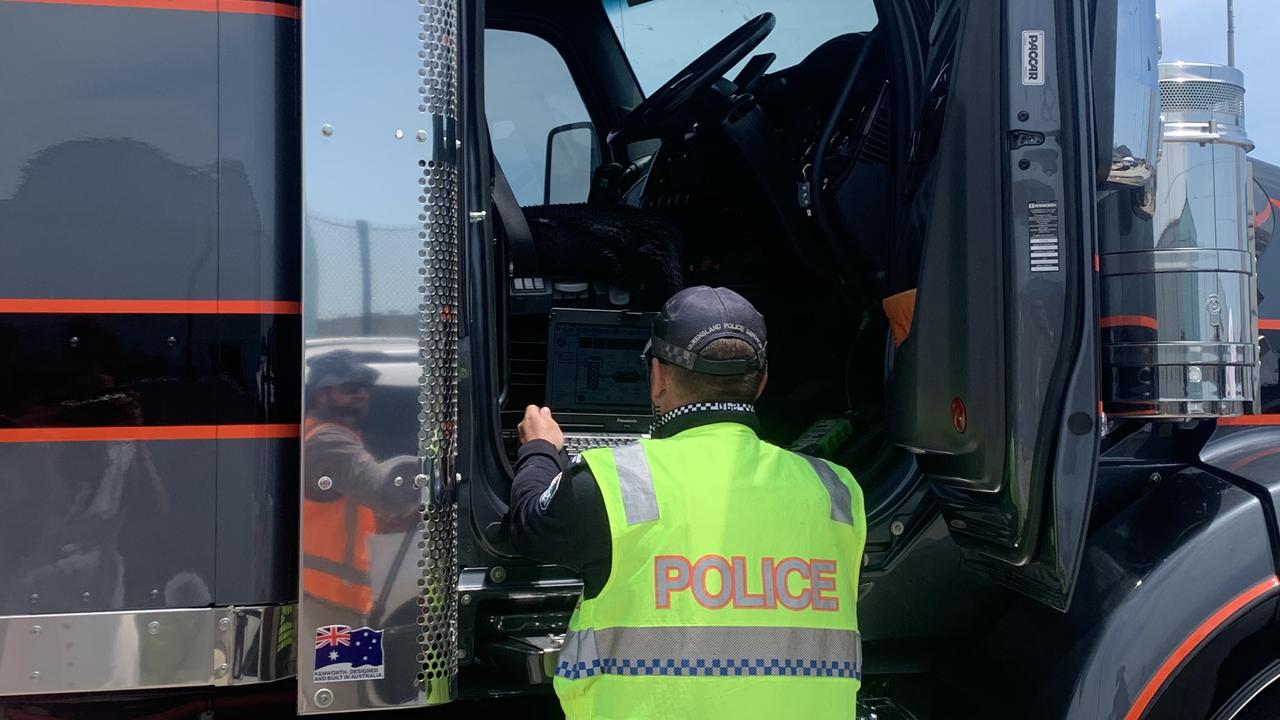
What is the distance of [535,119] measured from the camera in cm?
357

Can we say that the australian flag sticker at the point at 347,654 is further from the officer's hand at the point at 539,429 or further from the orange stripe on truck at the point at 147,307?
the orange stripe on truck at the point at 147,307

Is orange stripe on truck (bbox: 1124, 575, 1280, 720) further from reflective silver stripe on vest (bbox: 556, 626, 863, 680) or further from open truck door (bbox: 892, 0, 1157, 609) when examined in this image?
reflective silver stripe on vest (bbox: 556, 626, 863, 680)

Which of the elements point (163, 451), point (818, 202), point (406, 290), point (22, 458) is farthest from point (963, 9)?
point (22, 458)

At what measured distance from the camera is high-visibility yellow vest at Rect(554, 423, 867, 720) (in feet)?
5.29

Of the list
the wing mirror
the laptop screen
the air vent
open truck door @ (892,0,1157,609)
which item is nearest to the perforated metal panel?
the laptop screen

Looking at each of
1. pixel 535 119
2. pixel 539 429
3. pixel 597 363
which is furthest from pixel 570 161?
pixel 539 429

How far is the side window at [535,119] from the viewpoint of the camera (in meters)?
3.48

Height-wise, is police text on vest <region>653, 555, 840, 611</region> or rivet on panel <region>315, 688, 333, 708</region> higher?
police text on vest <region>653, 555, 840, 611</region>

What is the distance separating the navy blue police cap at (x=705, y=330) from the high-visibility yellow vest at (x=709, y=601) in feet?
0.42

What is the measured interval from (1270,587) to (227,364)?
1.91m

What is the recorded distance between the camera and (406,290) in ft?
6.06

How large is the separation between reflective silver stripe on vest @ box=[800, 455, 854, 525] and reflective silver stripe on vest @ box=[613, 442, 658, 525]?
0.30m

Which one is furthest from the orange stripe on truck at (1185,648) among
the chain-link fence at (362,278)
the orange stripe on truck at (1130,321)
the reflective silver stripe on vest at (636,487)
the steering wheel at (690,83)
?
the steering wheel at (690,83)

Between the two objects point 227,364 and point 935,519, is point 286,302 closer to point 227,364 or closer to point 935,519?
point 227,364
